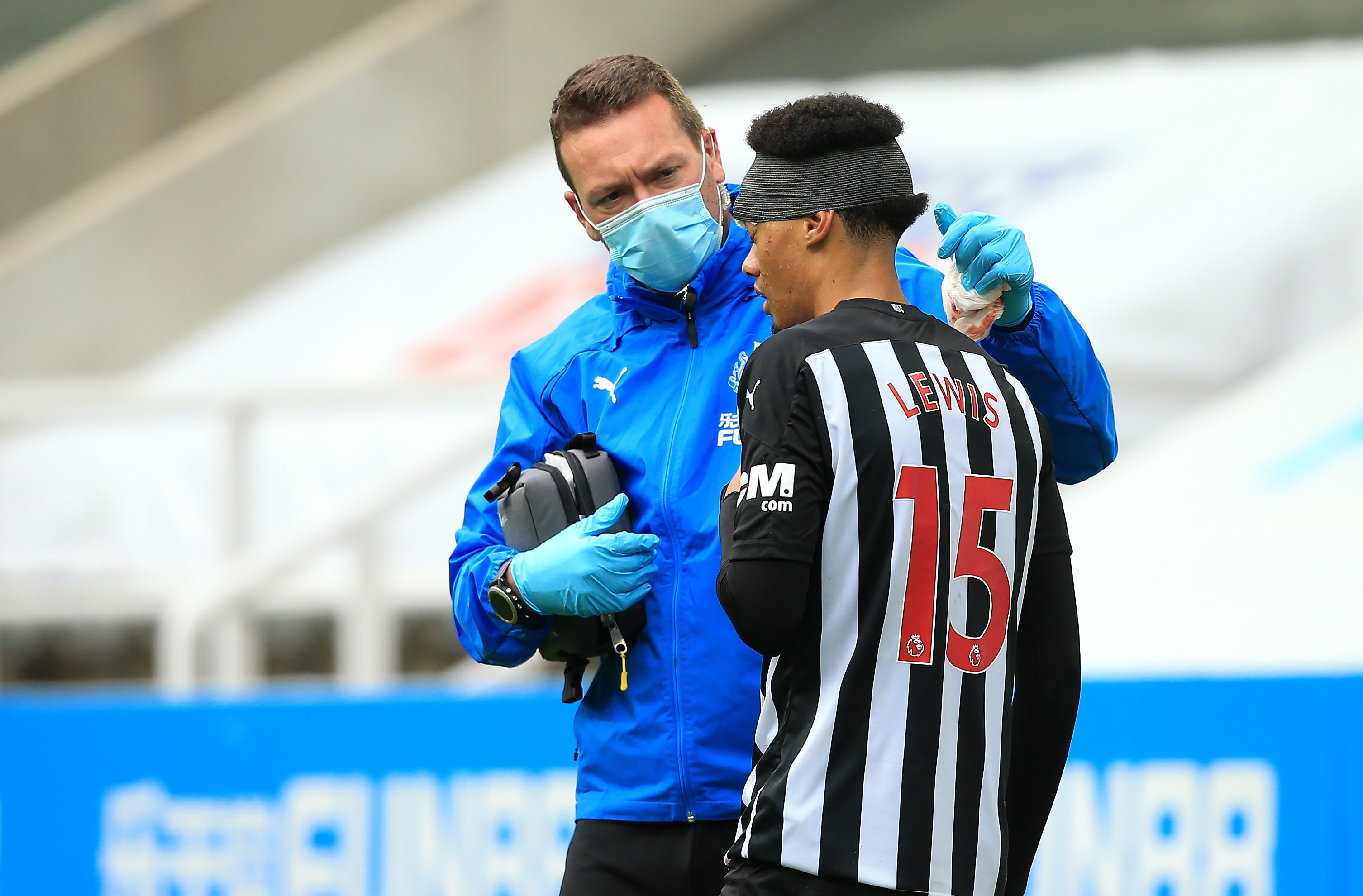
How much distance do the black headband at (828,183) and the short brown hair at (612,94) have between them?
42cm

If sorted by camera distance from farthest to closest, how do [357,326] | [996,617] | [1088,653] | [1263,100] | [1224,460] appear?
[357,326], [1263,100], [1224,460], [1088,653], [996,617]

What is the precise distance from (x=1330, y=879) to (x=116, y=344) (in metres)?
6.78

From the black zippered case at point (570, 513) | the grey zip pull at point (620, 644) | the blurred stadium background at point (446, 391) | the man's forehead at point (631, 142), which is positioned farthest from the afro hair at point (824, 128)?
the blurred stadium background at point (446, 391)

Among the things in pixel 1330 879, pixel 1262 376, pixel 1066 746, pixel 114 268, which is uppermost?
pixel 114 268

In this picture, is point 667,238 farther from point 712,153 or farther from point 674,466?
point 674,466

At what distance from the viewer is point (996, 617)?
1.71 m

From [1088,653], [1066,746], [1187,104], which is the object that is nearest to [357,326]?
[1187,104]

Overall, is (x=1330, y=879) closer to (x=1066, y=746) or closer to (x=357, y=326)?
(x=1066, y=746)

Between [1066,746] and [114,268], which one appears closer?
[1066,746]

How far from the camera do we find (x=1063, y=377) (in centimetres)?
198

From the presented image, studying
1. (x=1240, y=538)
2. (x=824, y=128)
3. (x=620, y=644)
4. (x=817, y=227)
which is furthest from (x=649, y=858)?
(x=1240, y=538)

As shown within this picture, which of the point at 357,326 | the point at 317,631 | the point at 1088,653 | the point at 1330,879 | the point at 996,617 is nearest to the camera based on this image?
the point at 996,617

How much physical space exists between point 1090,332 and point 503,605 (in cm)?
341

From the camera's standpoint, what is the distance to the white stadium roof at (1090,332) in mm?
4504
